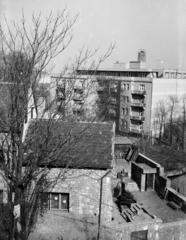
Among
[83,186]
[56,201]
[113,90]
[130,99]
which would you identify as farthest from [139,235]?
[113,90]

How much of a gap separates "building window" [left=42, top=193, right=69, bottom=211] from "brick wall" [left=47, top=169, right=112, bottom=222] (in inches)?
10.0

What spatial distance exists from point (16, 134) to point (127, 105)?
32.8 m

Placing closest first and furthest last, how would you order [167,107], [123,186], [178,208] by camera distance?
[178,208], [123,186], [167,107]

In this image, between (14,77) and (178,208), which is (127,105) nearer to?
(178,208)

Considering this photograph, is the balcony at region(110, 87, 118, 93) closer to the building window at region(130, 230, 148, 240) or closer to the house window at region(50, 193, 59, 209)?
the house window at region(50, 193, 59, 209)

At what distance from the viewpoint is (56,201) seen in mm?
10172

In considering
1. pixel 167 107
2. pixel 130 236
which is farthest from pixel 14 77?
pixel 167 107

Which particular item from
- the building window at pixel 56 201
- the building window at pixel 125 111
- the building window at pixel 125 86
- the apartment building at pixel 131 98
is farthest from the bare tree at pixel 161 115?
the building window at pixel 56 201

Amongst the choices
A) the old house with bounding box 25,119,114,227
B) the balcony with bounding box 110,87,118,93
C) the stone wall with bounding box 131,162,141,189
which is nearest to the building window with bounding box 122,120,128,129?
the balcony with bounding box 110,87,118,93

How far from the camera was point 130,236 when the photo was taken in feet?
29.8

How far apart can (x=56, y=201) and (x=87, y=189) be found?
117cm

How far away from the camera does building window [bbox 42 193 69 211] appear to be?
10.1m

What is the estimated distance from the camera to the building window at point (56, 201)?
10.1m

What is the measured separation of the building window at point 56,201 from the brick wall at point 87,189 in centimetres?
25
